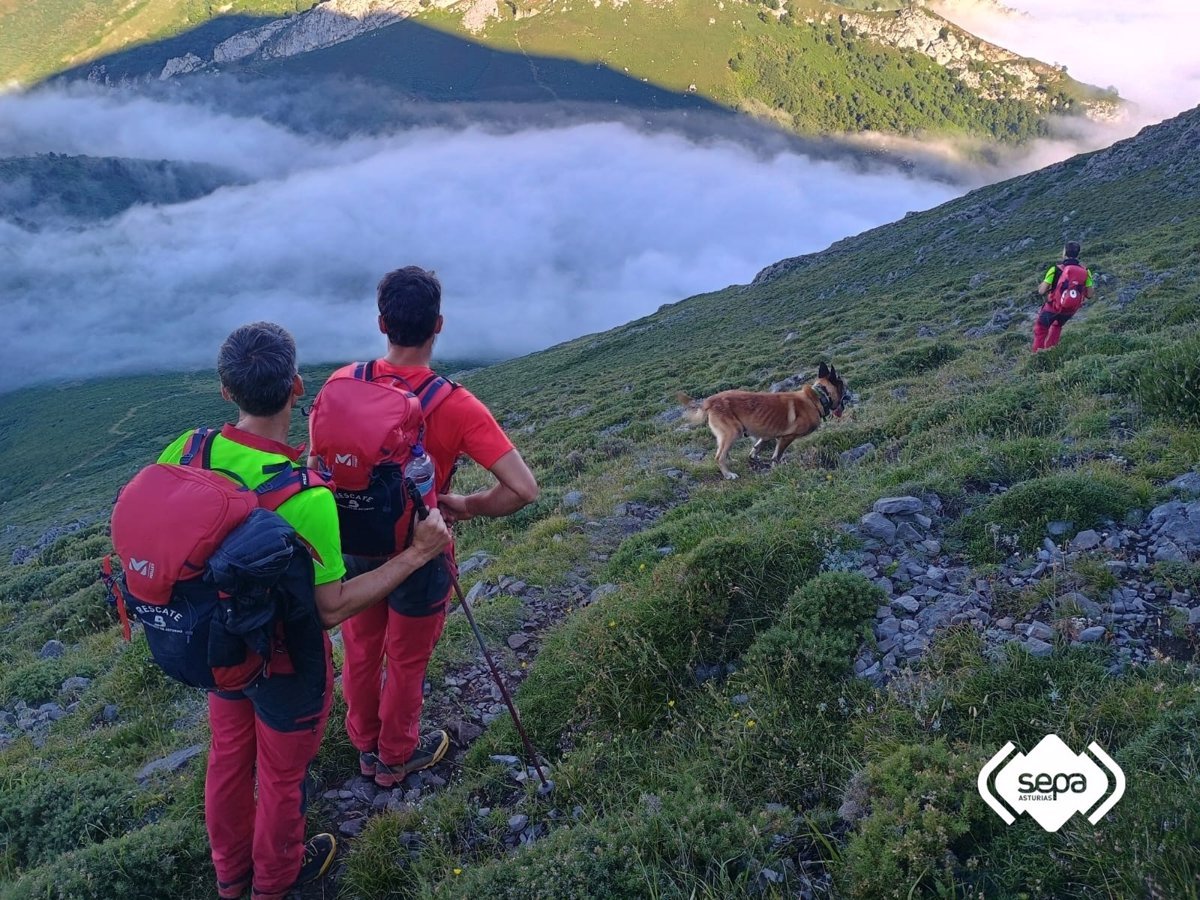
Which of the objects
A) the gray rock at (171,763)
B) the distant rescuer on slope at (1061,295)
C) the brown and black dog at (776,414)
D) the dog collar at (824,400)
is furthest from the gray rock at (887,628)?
the distant rescuer on slope at (1061,295)

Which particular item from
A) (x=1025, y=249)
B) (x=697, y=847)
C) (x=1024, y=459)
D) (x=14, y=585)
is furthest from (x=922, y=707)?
(x=1025, y=249)

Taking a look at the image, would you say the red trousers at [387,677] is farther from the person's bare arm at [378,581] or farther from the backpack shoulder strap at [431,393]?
the backpack shoulder strap at [431,393]

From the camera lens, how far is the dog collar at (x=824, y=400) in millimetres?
10375

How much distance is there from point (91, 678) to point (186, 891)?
5.58 metres

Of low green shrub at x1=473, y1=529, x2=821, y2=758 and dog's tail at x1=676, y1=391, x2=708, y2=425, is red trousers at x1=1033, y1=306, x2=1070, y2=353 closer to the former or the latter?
dog's tail at x1=676, y1=391, x2=708, y2=425

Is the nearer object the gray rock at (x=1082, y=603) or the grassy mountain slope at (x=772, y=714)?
the grassy mountain slope at (x=772, y=714)

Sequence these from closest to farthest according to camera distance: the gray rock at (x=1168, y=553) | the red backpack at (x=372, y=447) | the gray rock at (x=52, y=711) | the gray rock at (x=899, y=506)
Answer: the red backpack at (x=372, y=447) < the gray rock at (x=1168, y=553) < the gray rock at (x=899, y=506) < the gray rock at (x=52, y=711)

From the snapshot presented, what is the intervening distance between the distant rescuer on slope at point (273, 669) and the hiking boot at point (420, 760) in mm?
600

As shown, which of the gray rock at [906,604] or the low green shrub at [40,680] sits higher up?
the gray rock at [906,604]

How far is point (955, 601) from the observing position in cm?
451

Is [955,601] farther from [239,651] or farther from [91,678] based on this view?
[91,678]

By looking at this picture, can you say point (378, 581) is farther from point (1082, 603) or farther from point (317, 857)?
point (1082, 603)

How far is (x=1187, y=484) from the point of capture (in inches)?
195

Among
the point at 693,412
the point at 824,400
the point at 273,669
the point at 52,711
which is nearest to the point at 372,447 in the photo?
the point at 273,669
